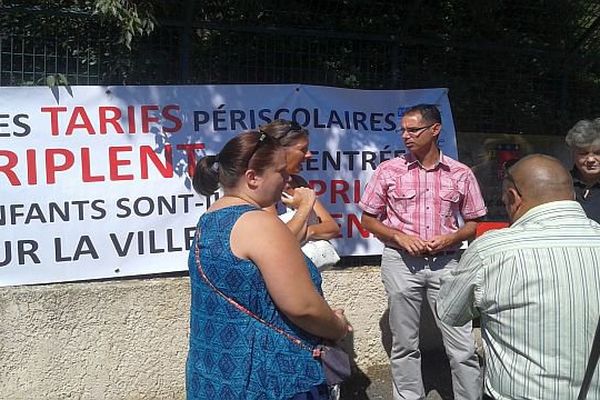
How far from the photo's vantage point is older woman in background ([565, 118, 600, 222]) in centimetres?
437

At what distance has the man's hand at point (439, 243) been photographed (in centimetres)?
435

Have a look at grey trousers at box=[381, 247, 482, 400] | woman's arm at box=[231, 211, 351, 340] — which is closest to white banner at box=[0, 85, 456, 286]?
grey trousers at box=[381, 247, 482, 400]

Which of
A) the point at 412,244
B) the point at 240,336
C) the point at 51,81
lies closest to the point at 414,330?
the point at 412,244

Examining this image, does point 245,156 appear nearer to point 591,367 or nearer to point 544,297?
point 544,297

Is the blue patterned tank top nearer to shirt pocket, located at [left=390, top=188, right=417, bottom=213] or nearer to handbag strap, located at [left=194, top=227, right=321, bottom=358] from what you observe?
handbag strap, located at [left=194, top=227, right=321, bottom=358]

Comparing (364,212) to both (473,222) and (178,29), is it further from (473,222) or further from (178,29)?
(178,29)

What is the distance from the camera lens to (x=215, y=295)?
242cm

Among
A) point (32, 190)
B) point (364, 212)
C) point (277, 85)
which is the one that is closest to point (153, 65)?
point (277, 85)

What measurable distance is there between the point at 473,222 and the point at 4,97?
2839 mm

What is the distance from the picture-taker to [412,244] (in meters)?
4.36

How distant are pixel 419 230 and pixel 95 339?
6.71 ft

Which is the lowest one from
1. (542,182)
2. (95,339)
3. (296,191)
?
(95,339)

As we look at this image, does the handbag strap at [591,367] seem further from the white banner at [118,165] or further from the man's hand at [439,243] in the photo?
the white banner at [118,165]

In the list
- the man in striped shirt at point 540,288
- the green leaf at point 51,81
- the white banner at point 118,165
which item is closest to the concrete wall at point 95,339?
the white banner at point 118,165
